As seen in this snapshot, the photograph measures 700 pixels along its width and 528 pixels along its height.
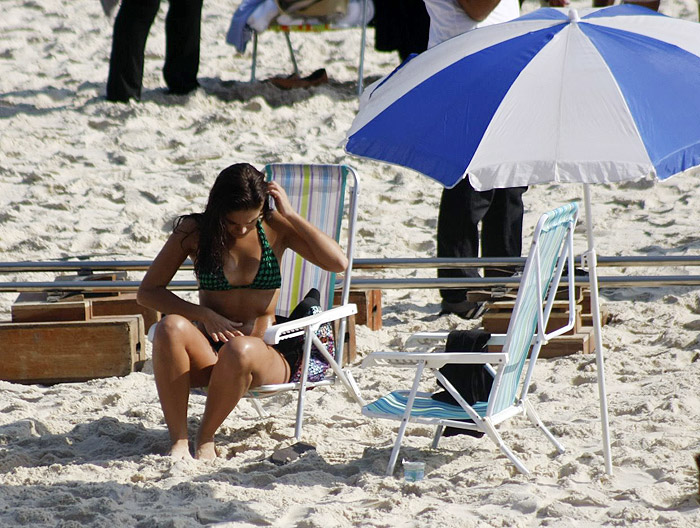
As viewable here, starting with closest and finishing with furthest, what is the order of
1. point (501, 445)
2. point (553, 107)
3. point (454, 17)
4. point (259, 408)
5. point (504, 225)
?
point (553, 107) < point (501, 445) < point (259, 408) < point (454, 17) < point (504, 225)

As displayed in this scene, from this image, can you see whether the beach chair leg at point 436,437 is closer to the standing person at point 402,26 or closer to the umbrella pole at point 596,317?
the umbrella pole at point 596,317

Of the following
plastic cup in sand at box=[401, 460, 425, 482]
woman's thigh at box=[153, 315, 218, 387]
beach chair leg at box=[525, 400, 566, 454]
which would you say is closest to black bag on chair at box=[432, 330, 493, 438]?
beach chair leg at box=[525, 400, 566, 454]

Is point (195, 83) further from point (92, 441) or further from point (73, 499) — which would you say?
point (73, 499)

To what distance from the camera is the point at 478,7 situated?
5238mm

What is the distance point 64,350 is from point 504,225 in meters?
2.39

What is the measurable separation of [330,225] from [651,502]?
74.5 inches

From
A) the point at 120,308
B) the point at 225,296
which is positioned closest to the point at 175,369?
the point at 225,296

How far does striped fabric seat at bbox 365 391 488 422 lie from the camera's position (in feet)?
11.5

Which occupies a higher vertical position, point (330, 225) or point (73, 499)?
point (330, 225)

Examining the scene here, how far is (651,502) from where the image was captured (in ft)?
10.6

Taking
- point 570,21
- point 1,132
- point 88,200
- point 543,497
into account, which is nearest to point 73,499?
point 543,497

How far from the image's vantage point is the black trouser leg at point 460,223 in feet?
17.9

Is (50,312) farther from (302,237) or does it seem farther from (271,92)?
(271,92)

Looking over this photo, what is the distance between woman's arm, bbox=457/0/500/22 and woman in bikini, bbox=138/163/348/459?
177cm
